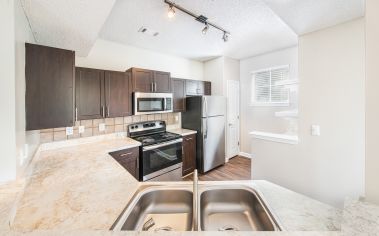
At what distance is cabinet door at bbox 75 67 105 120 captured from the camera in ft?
7.27

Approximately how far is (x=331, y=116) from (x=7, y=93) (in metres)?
2.93

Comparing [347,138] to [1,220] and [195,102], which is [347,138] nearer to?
[195,102]

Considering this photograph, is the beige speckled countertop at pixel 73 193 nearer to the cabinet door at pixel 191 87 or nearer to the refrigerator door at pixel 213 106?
the refrigerator door at pixel 213 106

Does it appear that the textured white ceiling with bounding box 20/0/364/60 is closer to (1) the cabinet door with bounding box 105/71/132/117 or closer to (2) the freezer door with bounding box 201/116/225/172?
(1) the cabinet door with bounding box 105/71/132/117

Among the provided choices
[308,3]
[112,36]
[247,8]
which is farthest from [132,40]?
[308,3]

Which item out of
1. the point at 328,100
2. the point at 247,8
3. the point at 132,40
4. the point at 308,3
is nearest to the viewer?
the point at 308,3

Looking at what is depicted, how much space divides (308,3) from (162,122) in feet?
9.17

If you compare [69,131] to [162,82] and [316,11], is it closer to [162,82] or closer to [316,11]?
[162,82]

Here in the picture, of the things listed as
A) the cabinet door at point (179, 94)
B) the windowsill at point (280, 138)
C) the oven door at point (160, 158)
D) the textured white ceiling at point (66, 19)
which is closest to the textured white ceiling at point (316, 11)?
the windowsill at point (280, 138)

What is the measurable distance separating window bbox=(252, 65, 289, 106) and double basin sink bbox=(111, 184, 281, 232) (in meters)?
3.09

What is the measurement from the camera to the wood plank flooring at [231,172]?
3246 millimetres

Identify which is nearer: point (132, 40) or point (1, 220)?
point (1, 220)

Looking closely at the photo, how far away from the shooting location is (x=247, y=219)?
3.41 ft

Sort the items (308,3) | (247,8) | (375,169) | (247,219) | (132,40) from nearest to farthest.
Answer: (375,169) → (247,219) → (308,3) → (247,8) → (132,40)
